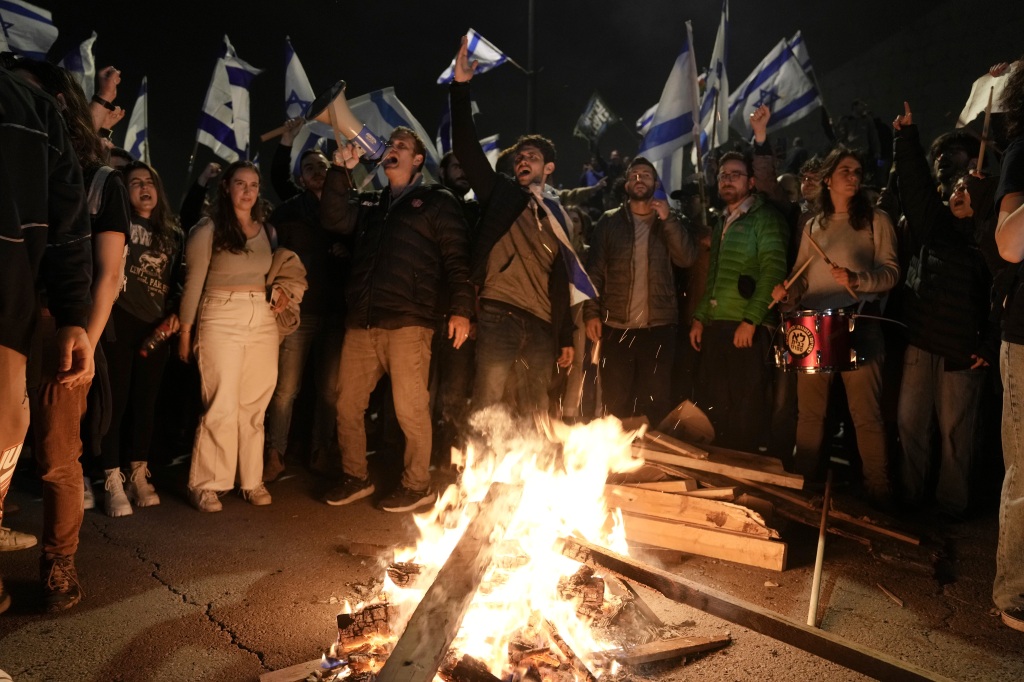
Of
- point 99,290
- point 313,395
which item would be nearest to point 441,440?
point 313,395

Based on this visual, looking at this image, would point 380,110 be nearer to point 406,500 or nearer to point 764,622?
point 406,500

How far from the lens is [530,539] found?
3.93m

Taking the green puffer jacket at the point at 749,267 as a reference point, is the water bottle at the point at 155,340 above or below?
below

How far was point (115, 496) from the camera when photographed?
17.3ft

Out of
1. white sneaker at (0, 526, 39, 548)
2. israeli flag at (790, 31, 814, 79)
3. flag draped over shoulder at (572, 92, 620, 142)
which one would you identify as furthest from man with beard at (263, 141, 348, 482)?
flag draped over shoulder at (572, 92, 620, 142)

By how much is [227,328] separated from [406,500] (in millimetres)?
1916

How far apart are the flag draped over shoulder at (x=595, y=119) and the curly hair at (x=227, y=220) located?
987 cm

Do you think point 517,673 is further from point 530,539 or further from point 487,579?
point 530,539

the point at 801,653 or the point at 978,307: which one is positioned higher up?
the point at 978,307

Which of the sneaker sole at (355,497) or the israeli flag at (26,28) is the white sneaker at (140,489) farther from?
the israeli flag at (26,28)

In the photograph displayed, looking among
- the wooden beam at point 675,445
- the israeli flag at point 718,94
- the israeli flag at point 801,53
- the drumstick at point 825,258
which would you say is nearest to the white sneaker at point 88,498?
the wooden beam at point 675,445

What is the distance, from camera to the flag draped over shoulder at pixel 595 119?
14.1 meters

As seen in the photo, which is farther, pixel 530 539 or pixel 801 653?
pixel 530 539

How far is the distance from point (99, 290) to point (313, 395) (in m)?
3.54
